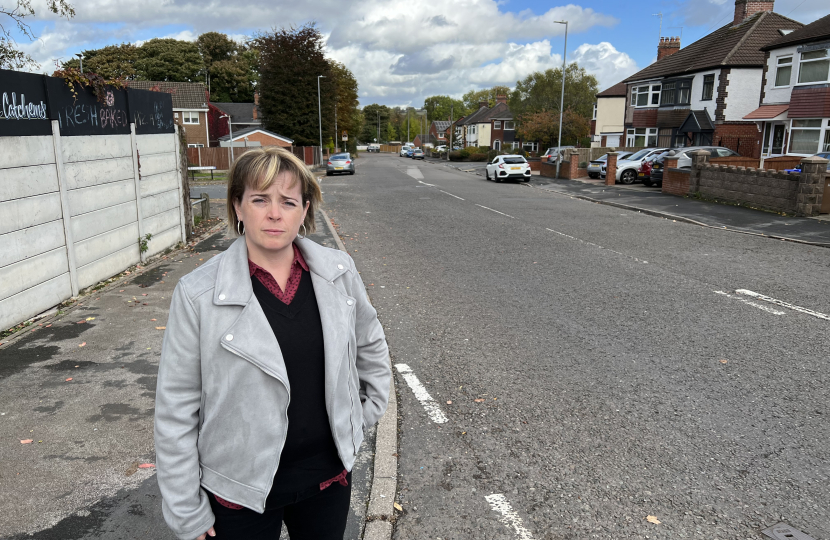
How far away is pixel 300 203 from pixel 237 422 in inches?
30.8

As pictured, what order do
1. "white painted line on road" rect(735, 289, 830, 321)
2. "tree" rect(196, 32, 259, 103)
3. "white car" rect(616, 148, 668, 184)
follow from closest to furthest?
"white painted line on road" rect(735, 289, 830, 321) < "white car" rect(616, 148, 668, 184) < "tree" rect(196, 32, 259, 103)

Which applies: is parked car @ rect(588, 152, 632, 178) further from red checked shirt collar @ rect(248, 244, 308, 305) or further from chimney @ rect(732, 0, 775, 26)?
red checked shirt collar @ rect(248, 244, 308, 305)

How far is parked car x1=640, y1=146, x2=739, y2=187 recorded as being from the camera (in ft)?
79.6

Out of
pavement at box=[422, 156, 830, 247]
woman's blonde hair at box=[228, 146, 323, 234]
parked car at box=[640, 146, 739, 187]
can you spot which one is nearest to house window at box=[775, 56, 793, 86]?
parked car at box=[640, 146, 739, 187]

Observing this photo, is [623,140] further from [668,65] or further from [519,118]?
[519,118]

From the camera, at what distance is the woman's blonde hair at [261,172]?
6.84 ft

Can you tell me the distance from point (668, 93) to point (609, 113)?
53.2 feet

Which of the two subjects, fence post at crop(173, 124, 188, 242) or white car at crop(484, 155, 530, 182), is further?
white car at crop(484, 155, 530, 182)

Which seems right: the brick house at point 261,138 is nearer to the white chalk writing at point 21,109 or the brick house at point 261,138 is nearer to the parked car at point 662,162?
the parked car at point 662,162

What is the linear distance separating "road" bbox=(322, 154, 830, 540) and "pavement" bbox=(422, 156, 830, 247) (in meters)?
3.20

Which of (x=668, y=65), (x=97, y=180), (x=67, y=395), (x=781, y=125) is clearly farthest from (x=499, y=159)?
(x=67, y=395)

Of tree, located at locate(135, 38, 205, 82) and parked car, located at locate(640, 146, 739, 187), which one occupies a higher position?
tree, located at locate(135, 38, 205, 82)

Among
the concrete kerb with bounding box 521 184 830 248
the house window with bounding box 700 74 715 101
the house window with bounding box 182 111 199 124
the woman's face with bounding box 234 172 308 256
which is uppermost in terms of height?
the house window with bounding box 700 74 715 101

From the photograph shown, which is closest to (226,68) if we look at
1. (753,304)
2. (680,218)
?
(680,218)
